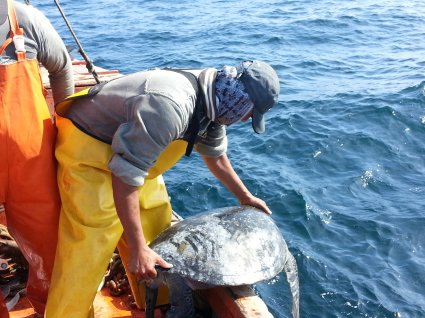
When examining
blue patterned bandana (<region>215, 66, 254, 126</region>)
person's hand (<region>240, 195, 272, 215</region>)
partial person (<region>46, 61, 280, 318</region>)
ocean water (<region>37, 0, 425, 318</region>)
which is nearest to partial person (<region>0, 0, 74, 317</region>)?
partial person (<region>46, 61, 280, 318</region>)

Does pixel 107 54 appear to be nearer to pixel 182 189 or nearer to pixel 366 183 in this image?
pixel 182 189

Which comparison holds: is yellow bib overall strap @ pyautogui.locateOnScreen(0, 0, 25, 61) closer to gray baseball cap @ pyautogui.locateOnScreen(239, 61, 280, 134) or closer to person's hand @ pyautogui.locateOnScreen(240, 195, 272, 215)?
gray baseball cap @ pyautogui.locateOnScreen(239, 61, 280, 134)

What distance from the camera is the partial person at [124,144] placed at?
2852mm

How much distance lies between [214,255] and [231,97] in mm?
948

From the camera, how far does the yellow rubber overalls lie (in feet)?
10.3

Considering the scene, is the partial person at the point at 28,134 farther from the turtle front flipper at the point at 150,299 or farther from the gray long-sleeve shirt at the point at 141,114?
the turtle front flipper at the point at 150,299

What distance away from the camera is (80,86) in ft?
16.5

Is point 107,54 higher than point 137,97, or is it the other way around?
point 137,97

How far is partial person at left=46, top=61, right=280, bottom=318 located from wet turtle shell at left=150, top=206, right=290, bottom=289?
0.17 meters

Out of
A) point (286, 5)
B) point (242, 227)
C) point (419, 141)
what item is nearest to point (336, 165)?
point (419, 141)

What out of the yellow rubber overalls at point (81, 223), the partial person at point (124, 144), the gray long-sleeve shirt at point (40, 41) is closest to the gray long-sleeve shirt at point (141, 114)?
the partial person at point (124, 144)

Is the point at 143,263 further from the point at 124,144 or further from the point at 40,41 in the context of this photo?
the point at 40,41

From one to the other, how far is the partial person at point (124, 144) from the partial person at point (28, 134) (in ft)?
0.33

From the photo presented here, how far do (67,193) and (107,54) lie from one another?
10627 mm
